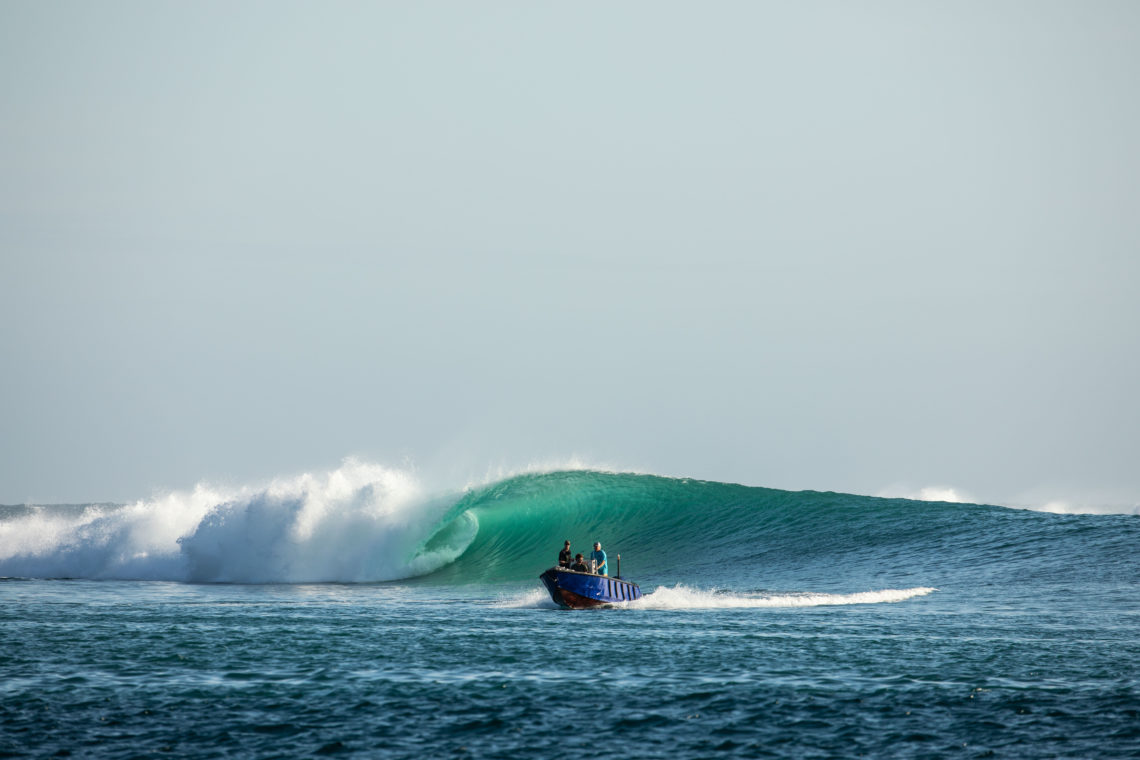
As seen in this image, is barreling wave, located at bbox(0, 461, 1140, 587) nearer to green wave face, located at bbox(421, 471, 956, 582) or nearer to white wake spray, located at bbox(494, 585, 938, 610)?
green wave face, located at bbox(421, 471, 956, 582)

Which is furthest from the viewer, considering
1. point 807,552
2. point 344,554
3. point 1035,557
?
point 344,554

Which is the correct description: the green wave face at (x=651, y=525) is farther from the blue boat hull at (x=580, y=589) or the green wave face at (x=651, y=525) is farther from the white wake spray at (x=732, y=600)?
the blue boat hull at (x=580, y=589)

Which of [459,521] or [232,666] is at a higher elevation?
[459,521]

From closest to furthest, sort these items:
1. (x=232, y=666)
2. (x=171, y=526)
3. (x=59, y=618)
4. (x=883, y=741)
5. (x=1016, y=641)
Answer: (x=883, y=741)
(x=232, y=666)
(x=1016, y=641)
(x=59, y=618)
(x=171, y=526)

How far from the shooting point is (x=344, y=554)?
35094mm

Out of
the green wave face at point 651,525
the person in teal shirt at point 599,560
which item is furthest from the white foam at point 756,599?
the green wave face at point 651,525

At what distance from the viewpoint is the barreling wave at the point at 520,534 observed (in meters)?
30.5

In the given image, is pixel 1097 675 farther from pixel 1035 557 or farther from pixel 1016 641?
pixel 1035 557

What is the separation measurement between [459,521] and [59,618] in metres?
17.7

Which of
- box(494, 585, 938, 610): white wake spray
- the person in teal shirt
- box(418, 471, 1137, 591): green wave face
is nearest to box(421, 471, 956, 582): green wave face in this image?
box(418, 471, 1137, 591): green wave face

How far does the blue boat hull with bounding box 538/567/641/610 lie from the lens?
22.8m

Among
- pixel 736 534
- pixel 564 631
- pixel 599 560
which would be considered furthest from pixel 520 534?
pixel 564 631

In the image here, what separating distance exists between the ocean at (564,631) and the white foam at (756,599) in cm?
13

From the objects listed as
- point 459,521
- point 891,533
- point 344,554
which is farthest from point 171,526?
point 891,533
